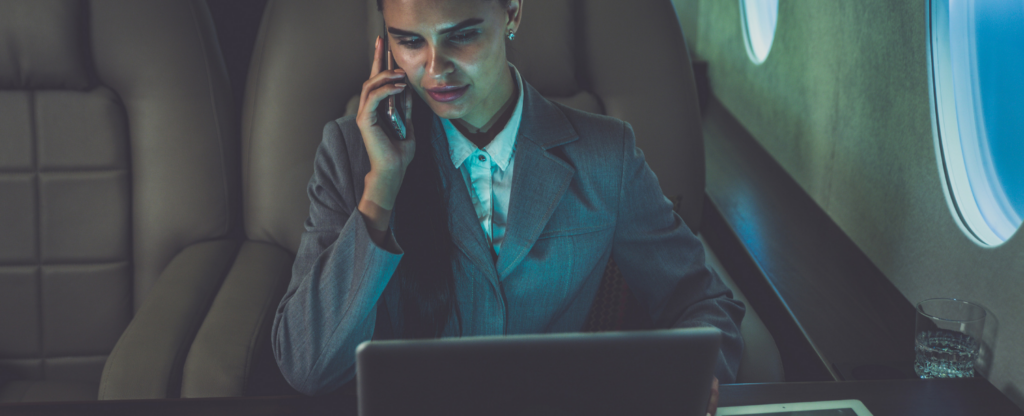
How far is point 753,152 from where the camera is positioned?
243 centimetres

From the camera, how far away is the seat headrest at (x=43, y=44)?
1204mm

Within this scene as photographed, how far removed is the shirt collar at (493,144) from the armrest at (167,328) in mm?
519

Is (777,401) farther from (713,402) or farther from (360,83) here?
(360,83)

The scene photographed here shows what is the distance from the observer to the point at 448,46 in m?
0.90

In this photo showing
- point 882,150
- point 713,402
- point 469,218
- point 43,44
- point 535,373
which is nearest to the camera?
point 535,373

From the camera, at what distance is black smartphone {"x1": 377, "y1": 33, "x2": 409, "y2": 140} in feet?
A: 2.96

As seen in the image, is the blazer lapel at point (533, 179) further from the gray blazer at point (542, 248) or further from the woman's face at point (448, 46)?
the woman's face at point (448, 46)

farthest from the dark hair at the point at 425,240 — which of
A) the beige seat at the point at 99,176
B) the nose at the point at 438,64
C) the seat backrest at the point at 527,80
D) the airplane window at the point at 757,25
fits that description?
the airplane window at the point at 757,25

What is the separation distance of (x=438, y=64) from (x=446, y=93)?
0.04 metres

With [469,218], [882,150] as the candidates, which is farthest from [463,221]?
[882,150]

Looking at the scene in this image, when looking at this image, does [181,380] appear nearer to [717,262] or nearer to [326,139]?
[326,139]

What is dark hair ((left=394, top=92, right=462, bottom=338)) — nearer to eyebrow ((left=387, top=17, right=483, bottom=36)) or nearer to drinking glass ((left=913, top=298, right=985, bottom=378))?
eyebrow ((left=387, top=17, right=483, bottom=36))

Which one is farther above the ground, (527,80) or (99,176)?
(527,80)

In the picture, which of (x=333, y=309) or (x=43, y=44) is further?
(x=43, y=44)
